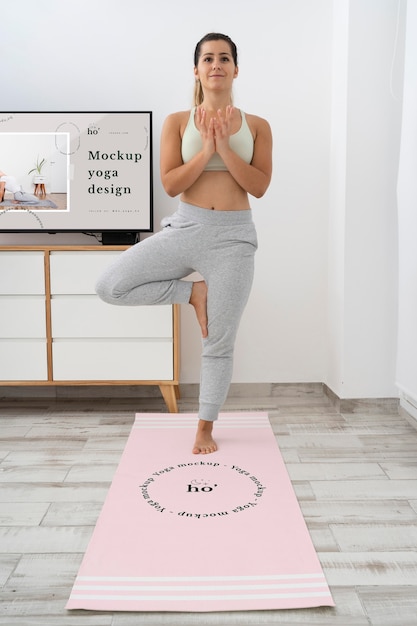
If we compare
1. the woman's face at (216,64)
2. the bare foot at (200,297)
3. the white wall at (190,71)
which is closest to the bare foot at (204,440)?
the bare foot at (200,297)

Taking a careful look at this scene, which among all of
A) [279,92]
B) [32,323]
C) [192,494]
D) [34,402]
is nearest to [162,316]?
[32,323]

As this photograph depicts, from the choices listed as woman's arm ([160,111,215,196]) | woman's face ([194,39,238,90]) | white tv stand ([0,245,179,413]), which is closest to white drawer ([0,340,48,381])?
white tv stand ([0,245,179,413])

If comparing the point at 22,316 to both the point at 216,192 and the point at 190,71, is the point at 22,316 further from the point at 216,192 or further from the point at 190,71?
the point at 190,71

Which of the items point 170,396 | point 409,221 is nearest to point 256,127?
point 409,221

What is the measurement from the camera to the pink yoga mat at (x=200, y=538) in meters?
1.41

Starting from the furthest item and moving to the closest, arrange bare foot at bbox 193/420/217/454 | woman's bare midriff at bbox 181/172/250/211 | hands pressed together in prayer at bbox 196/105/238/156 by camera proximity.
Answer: bare foot at bbox 193/420/217/454
woman's bare midriff at bbox 181/172/250/211
hands pressed together in prayer at bbox 196/105/238/156

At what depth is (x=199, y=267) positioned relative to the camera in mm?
2219

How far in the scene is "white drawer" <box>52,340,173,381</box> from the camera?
2.88 metres

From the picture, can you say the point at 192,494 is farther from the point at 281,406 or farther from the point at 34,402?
the point at 34,402

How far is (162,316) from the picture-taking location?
2.87m

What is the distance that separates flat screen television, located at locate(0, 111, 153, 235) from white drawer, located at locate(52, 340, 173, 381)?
0.55 metres

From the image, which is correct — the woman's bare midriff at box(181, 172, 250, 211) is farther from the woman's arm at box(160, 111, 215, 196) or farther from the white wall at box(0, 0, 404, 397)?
the white wall at box(0, 0, 404, 397)

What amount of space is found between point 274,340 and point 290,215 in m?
0.66

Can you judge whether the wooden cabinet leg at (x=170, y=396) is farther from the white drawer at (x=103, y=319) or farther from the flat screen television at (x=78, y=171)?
the flat screen television at (x=78, y=171)
